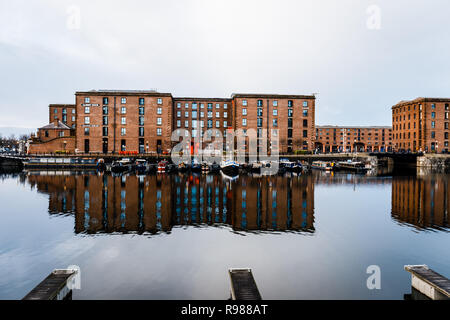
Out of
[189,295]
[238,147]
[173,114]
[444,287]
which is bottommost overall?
[189,295]

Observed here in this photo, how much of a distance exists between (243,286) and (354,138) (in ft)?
510

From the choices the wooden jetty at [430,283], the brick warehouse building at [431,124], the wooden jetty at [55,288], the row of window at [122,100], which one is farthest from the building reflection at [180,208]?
the brick warehouse building at [431,124]

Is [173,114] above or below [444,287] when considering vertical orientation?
above

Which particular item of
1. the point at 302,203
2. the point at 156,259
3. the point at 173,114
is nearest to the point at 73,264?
the point at 156,259

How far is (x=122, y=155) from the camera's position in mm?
73375

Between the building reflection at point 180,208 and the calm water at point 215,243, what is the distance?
3.8 inches

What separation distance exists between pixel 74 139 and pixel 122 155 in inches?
779

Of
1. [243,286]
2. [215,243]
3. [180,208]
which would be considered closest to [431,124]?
[180,208]

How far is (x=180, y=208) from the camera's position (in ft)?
77.9

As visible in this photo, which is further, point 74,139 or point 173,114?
point 173,114

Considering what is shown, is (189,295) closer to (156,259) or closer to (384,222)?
(156,259)

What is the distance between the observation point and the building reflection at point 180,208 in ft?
61.0

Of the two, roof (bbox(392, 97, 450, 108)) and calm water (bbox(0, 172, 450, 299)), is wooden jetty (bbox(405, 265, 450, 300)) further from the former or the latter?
roof (bbox(392, 97, 450, 108))

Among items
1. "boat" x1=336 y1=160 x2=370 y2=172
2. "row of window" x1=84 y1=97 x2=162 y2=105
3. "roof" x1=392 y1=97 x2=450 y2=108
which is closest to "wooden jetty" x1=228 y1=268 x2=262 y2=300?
"boat" x1=336 y1=160 x2=370 y2=172
